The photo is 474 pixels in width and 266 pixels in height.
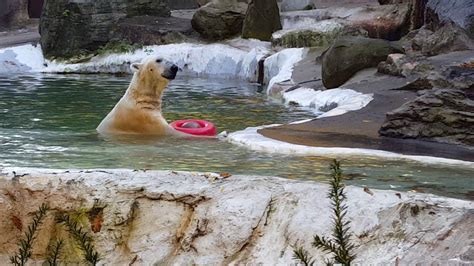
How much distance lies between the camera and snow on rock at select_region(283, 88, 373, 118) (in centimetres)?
984

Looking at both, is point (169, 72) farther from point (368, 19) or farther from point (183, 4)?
point (183, 4)

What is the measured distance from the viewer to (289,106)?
1181cm

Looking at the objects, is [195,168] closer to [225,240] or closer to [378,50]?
[225,240]

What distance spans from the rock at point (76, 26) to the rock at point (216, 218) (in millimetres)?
14244

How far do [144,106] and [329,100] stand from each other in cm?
322

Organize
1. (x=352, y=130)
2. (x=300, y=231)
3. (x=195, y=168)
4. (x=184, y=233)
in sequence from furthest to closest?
(x=352, y=130), (x=195, y=168), (x=184, y=233), (x=300, y=231)

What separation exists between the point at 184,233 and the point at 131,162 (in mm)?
1644

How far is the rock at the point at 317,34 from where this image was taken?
16734 millimetres

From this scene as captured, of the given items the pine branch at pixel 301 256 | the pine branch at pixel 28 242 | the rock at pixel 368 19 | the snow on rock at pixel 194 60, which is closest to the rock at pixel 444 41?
the rock at pixel 368 19

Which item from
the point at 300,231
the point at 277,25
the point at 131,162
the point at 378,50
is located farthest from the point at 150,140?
the point at 277,25

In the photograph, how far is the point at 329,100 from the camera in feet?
36.6

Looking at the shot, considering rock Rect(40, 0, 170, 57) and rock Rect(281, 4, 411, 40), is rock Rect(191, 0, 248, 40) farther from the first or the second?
rock Rect(40, 0, 170, 57)

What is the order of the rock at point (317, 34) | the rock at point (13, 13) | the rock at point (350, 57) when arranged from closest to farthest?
the rock at point (350, 57) → the rock at point (317, 34) → the rock at point (13, 13)

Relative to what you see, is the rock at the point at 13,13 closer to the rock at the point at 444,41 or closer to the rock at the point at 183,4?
the rock at the point at 183,4
